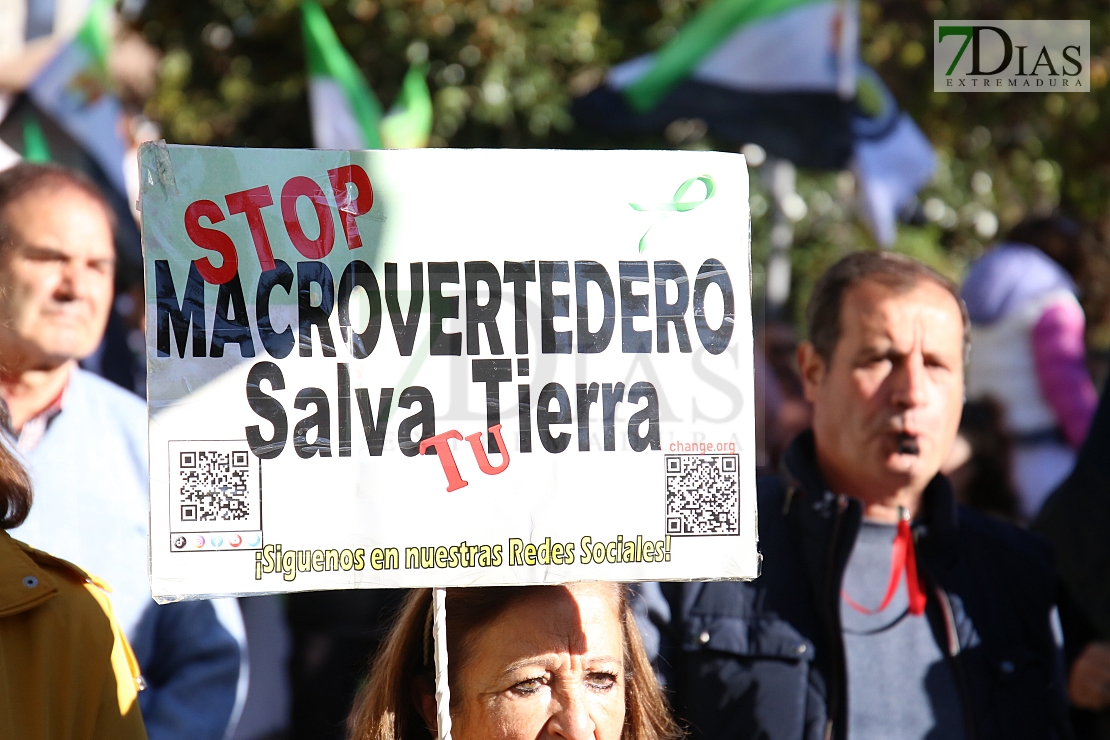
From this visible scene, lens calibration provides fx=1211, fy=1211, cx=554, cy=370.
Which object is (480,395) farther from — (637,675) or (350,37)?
(350,37)

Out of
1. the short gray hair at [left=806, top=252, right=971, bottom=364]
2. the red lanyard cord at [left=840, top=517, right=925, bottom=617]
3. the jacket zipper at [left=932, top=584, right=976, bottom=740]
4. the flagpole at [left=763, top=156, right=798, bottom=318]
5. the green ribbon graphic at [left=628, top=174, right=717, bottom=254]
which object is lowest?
the jacket zipper at [left=932, top=584, right=976, bottom=740]

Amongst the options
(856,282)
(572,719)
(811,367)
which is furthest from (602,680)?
(856,282)

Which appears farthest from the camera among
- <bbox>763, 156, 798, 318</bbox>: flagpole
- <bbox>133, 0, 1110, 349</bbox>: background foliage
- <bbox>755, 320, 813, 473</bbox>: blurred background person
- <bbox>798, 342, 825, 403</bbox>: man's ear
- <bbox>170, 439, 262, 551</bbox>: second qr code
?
<bbox>133, 0, 1110, 349</bbox>: background foliage

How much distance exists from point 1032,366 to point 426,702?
3.36 m

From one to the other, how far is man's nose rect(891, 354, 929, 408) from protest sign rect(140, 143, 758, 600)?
662mm

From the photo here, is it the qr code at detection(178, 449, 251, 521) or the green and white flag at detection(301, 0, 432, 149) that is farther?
the green and white flag at detection(301, 0, 432, 149)

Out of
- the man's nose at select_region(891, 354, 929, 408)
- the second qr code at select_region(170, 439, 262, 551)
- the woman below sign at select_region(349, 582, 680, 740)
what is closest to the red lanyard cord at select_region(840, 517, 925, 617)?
the man's nose at select_region(891, 354, 929, 408)

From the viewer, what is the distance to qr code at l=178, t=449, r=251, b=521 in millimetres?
1807

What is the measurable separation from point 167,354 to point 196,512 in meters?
0.24

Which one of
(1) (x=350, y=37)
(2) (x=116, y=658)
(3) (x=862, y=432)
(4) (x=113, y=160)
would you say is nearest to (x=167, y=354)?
(2) (x=116, y=658)

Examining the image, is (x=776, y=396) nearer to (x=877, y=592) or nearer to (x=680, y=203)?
(x=877, y=592)

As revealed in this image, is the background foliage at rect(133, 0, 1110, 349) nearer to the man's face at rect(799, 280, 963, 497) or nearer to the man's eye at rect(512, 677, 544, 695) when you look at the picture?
the man's face at rect(799, 280, 963, 497)

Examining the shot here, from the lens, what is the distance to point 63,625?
6.16 ft

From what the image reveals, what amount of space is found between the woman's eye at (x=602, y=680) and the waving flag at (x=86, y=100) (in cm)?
346
